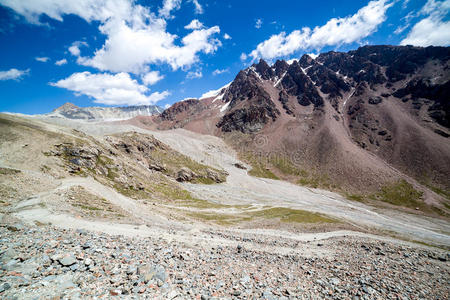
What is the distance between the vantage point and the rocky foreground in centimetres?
920

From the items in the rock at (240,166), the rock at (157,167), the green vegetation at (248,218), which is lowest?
the green vegetation at (248,218)

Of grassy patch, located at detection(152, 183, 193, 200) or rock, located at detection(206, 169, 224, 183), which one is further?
rock, located at detection(206, 169, 224, 183)

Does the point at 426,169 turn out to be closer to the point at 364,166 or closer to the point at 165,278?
the point at 364,166

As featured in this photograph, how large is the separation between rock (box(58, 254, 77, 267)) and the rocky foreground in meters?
0.04

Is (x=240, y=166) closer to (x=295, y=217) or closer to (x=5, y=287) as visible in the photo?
(x=295, y=217)

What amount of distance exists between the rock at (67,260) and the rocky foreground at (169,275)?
36 millimetres

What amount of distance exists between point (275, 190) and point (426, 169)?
140758 millimetres

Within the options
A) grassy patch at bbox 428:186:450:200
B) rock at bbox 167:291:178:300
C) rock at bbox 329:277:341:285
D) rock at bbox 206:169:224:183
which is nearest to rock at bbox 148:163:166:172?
rock at bbox 206:169:224:183

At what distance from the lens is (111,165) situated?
69.1 metres

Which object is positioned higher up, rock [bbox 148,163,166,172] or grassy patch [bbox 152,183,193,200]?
rock [bbox 148,163,166,172]

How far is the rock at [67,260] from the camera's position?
412 inches

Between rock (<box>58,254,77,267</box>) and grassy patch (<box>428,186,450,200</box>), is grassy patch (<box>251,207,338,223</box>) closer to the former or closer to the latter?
rock (<box>58,254,77,267</box>)

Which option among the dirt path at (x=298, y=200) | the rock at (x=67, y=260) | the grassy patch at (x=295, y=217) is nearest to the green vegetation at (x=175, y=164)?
the dirt path at (x=298, y=200)

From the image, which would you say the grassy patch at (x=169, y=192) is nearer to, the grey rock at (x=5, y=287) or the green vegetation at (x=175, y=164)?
the green vegetation at (x=175, y=164)
